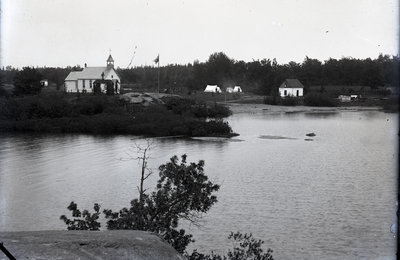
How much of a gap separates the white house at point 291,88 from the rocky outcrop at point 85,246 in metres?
108

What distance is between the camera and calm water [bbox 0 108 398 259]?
18641 mm

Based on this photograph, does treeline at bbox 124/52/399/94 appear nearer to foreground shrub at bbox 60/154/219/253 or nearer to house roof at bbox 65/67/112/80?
house roof at bbox 65/67/112/80

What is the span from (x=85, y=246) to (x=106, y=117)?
2205 inches

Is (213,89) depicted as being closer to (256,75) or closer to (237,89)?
(237,89)

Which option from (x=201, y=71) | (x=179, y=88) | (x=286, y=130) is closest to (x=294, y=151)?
(x=286, y=130)

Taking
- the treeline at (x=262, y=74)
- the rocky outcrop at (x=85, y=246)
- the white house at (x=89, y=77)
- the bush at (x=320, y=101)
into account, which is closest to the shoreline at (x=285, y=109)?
the bush at (x=320, y=101)

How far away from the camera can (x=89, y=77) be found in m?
87.2

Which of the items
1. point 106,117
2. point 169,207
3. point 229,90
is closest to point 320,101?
point 229,90

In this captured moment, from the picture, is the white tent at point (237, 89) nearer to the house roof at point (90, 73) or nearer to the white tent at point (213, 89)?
the white tent at point (213, 89)

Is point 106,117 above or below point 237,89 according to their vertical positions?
below

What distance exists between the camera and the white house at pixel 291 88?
112 m

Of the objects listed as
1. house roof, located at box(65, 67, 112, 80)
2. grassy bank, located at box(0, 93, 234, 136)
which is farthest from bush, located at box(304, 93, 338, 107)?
house roof, located at box(65, 67, 112, 80)

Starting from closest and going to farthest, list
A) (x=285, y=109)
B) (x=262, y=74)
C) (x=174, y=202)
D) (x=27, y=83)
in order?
(x=174, y=202) < (x=27, y=83) < (x=285, y=109) < (x=262, y=74)

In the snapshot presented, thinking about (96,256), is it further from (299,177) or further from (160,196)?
(299,177)
